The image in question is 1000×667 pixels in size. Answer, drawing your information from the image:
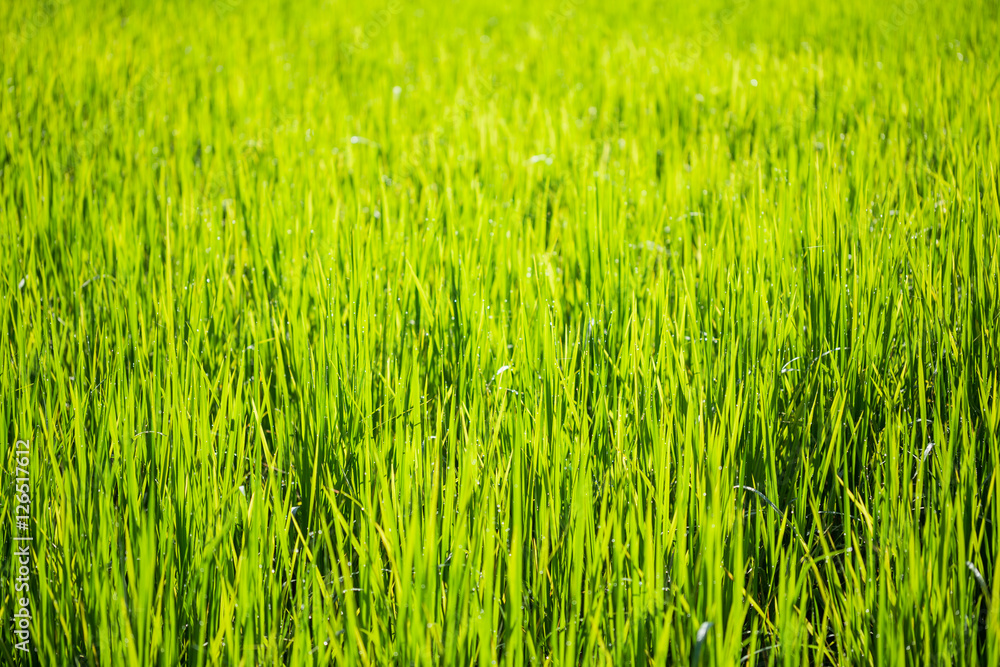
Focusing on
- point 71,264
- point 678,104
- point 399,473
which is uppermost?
point 678,104

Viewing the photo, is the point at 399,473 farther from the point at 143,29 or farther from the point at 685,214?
the point at 143,29

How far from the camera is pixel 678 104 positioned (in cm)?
304

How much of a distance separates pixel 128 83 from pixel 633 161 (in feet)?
8.26

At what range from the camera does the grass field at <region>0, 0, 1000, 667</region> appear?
0.79 metres

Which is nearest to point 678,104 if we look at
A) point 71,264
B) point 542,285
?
point 542,285

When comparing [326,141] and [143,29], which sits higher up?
[143,29]

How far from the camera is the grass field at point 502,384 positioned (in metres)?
0.79

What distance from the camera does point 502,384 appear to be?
1.21 m

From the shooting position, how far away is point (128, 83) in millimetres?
3324

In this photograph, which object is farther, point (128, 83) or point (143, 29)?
point (143, 29)

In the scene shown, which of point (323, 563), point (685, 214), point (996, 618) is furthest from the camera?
point (685, 214)

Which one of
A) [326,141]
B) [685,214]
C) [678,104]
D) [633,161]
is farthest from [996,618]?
[678,104]

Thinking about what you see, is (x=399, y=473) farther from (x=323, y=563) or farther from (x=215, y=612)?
(x=215, y=612)

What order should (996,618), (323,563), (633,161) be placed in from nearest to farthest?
(996,618) < (323,563) < (633,161)
